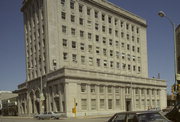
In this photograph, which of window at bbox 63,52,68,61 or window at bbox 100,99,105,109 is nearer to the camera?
window at bbox 100,99,105,109

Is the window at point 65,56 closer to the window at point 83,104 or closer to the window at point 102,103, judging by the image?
the window at point 83,104

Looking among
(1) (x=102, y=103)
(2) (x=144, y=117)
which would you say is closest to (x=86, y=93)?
(1) (x=102, y=103)

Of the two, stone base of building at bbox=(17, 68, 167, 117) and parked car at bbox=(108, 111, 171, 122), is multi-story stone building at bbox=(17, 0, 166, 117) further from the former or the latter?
parked car at bbox=(108, 111, 171, 122)

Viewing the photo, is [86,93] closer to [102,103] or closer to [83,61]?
[102,103]

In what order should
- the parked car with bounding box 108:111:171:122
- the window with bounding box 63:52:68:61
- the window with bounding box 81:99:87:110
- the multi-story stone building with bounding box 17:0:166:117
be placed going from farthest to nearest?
the window with bounding box 63:52:68:61 < the multi-story stone building with bounding box 17:0:166:117 < the window with bounding box 81:99:87:110 < the parked car with bounding box 108:111:171:122

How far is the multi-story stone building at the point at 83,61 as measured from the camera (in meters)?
45.2

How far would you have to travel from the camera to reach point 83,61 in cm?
5322

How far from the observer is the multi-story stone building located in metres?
45.2

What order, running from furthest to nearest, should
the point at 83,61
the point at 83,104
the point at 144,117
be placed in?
the point at 83,61 < the point at 83,104 < the point at 144,117

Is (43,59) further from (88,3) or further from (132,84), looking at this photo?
(132,84)

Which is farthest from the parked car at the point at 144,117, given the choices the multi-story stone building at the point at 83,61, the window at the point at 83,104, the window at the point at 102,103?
the window at the point at 102,103

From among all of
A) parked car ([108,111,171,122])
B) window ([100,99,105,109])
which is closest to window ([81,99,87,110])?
window ([100,99,105,109])

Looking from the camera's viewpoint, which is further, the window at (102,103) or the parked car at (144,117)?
the window at (102,103)

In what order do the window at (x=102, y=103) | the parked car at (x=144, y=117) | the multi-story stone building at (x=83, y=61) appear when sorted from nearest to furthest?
1. the parked car at (x=144, y=117)
2. the multi-story stone building at (x=83, y=61)
3. the window at (x=102, y=103)
